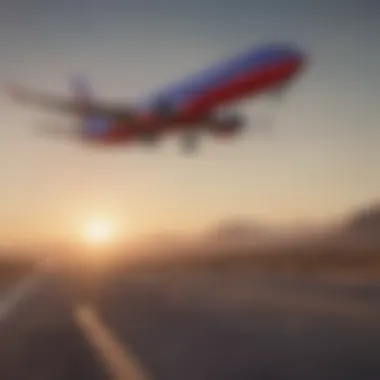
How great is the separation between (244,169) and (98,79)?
458 mm

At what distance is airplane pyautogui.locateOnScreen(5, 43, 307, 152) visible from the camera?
6.99 feet

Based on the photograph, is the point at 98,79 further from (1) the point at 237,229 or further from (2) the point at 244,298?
(2) the point at 244,298

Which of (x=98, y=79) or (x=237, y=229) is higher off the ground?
(x=98, y=79)

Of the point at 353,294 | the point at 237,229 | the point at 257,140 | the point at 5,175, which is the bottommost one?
the point at 353,294

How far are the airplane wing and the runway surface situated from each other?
436 mm

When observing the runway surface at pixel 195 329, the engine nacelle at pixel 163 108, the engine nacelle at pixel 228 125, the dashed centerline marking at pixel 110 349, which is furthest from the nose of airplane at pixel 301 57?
the dashed centerline marking at pixel 110 349

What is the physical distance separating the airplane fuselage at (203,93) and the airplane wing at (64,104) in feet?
0.08

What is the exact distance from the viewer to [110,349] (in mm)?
1997

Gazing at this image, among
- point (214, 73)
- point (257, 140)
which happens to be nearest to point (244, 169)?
point (257, 140)

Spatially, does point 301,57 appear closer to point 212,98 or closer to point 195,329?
point 212,98

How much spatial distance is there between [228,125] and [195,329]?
21.8 inches

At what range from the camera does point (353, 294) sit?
82.2 inches

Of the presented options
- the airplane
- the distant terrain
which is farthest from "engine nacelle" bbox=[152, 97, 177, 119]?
the distant terrain

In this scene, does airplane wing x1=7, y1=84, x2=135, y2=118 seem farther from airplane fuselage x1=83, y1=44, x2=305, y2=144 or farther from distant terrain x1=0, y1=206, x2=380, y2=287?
distant terrain x1=0, y1=206, x2=380, y2=287
